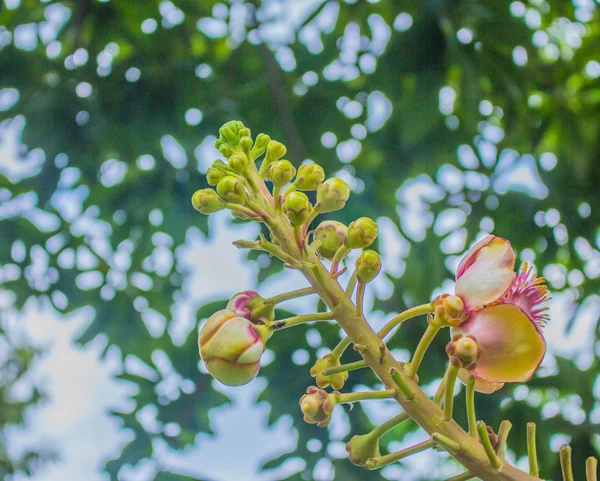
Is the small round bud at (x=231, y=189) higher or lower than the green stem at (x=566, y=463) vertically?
higher

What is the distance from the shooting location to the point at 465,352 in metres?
0.54

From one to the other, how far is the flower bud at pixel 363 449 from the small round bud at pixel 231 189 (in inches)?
10.0

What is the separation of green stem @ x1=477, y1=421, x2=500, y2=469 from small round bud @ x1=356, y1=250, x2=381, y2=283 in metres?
0.17

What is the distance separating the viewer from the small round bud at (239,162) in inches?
27.1

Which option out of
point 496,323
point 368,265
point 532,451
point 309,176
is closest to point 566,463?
point 532,451

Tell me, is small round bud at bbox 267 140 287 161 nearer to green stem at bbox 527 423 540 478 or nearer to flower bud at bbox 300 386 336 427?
flower bud at bbox 300 386 336 427

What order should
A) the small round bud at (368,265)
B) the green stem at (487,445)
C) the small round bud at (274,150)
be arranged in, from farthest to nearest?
the small round bud at (274,150) < the small round bud at (368,265) < the green stem at (487,445)

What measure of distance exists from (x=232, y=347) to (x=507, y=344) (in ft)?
0.79

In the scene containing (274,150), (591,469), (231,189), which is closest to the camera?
(591,469)

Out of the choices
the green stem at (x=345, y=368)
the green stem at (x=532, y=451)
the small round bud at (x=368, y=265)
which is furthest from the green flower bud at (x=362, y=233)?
the green stem at (x=532, y=451)

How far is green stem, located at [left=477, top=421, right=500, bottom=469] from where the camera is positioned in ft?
1.72

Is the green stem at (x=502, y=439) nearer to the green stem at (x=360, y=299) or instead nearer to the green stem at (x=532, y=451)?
the green stem at (x=532, y=451)

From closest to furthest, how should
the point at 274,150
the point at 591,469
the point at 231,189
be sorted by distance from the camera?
the point at 591,469 < the point at 231,189 < the point at 274,150

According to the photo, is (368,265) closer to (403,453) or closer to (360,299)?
(360,299)
